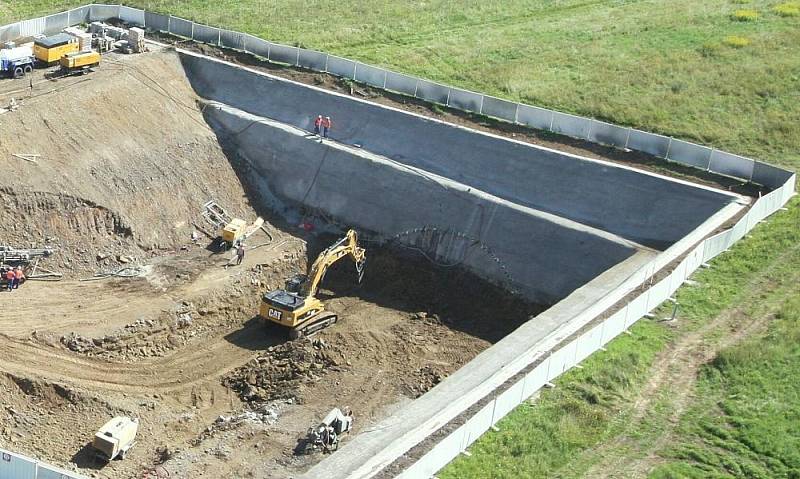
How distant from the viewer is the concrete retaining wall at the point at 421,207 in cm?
4512

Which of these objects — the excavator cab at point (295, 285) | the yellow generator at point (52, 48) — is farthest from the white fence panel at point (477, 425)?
the yellow generator at point (52, 48)

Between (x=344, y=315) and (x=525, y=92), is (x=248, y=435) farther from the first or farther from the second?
(x=525, y=92)

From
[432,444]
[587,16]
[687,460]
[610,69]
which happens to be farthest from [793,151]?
[432,444]

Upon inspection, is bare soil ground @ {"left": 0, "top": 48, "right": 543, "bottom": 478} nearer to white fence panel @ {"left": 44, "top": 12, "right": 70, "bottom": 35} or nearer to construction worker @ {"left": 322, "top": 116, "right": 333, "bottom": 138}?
construction worker @ {"left": 322, "top": 116, "right": 333, "bottom": 138}

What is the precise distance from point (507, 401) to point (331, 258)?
551 inches

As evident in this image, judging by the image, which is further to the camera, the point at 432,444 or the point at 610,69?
the point at 610,69

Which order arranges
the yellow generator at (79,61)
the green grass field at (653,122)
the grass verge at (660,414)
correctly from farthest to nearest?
the yellow generator at (79,61) < the green grass field at (653,122) < the grass verge at (660,414)

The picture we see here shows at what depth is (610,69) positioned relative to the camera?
197ft

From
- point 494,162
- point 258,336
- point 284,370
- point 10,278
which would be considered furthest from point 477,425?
point 494,162

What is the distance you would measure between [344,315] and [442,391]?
1060 cm

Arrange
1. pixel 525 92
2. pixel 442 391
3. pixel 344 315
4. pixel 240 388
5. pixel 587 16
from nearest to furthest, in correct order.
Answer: pixel 442 391
pixel 240 388
pixel 344 315
pixel 525 92
pixel 587 16

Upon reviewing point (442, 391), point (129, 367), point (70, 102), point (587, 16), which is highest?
point (587, 16)

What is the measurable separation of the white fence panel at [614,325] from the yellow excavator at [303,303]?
1154 cm

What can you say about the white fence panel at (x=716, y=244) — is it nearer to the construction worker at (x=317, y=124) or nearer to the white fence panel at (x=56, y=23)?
the construction worker at (x=317, y=124)
